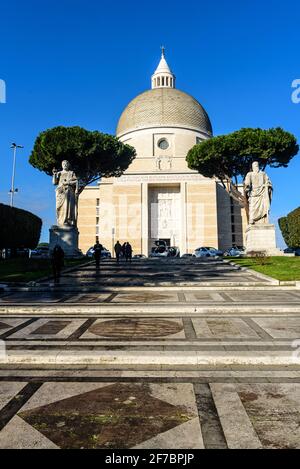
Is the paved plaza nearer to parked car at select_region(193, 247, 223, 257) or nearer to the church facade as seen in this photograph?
parked car at select_region(193, 247, 223, 257)

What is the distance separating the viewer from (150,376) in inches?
149

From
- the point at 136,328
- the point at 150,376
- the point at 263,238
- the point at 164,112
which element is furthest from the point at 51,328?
the point at 164,112

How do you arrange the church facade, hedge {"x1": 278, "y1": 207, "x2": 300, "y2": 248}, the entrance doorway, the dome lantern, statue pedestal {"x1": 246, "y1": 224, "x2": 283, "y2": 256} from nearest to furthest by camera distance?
statue pedestal {"x1": 246, "y1": 224, "x2": 283, "y2": 256}, hedge {"x1": 278, "y1": 207, "x2": 300, "y2": 248}, the church facade, the entrance doorway, the dome lantern

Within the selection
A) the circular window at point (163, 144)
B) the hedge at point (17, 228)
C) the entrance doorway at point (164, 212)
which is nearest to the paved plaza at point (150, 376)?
the hedge at point (17, 228)

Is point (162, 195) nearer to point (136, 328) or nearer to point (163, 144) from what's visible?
point (163, 144)

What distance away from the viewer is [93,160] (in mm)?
36250

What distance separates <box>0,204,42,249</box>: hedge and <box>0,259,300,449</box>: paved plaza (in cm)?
2018

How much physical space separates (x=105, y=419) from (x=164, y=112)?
67137 millimetres

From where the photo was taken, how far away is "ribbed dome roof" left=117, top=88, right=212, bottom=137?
64.9m

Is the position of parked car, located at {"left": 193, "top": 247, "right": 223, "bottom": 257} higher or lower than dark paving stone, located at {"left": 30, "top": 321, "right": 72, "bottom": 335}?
higher

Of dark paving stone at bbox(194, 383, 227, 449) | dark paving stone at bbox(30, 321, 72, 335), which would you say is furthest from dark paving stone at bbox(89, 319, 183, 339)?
dark paving stone at bbox(194, 383, 227, 449)

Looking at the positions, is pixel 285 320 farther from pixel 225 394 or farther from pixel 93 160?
pixel 93 160

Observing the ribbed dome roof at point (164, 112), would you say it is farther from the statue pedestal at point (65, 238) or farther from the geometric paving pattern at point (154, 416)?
the geometric paving pattern at point (154, 416)
